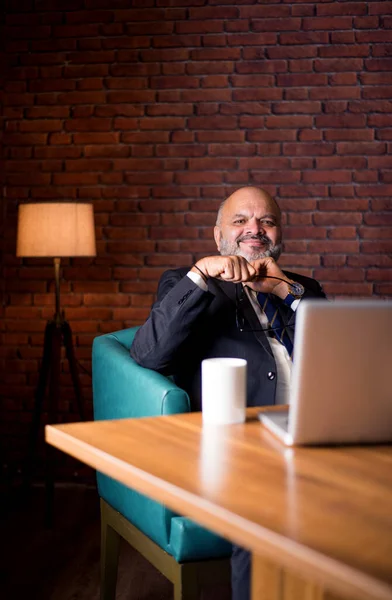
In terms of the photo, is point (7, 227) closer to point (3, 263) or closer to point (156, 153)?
point (3, 263)

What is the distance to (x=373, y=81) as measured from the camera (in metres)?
3.63

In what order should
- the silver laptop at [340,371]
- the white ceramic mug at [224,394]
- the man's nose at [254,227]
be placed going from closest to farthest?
the silver laptop at [340,371] → the white ceramic mug at [224,394] → the man's nose at [254,227]

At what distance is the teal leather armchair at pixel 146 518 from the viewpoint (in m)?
1.71

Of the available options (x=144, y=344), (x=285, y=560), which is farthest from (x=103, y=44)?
(x=285, y=560)

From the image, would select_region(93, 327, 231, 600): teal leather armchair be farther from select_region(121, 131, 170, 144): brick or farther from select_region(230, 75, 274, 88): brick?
select_region(230, 75, 274, 88): brick

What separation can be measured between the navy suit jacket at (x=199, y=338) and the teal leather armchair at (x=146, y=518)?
0.31 feet

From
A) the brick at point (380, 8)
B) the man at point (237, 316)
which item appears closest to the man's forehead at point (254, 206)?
the man at point (237, 316)

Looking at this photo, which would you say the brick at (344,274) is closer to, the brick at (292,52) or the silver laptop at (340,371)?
the brick at (292,52)

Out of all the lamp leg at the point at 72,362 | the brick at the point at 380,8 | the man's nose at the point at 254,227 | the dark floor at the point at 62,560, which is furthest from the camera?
the brick at the point at 380,8

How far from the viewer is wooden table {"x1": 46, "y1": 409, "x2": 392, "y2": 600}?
775 mm

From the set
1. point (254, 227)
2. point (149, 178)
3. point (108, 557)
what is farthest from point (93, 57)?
point (108, 557)

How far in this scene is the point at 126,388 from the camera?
195 cm

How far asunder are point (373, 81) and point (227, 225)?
1479 mm

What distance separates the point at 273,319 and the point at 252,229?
0.43m
